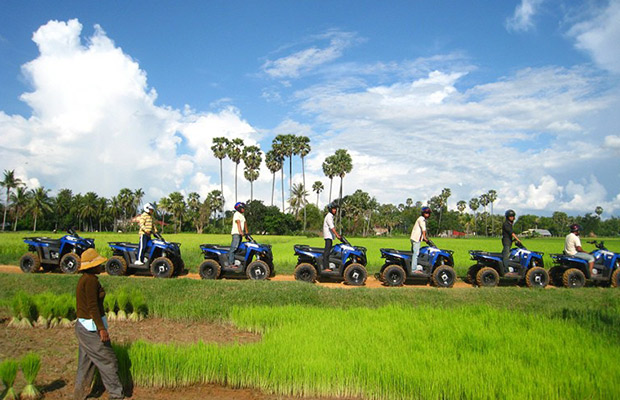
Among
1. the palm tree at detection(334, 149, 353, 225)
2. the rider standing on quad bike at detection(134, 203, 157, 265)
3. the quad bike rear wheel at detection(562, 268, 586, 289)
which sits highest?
the palm tree at detection(334, 149, 353, 225)

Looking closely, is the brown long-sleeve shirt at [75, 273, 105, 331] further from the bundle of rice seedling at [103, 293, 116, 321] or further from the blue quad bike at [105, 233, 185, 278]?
the blue quad bike at [105, 233, 185, 278]

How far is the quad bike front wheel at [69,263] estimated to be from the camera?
38.4 ft

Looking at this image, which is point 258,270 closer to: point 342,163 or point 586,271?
point 586,271

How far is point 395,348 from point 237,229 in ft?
21.0

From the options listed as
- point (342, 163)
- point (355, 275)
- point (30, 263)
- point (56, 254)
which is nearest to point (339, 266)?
point (355, 275)

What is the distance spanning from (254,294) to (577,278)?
8.50m

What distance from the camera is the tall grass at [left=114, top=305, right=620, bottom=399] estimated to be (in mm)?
4039

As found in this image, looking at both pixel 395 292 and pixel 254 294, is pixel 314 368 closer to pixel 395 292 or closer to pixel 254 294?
pixel 254 294

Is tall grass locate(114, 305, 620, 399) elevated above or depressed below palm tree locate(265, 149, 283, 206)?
below

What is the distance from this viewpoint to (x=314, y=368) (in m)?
4.43

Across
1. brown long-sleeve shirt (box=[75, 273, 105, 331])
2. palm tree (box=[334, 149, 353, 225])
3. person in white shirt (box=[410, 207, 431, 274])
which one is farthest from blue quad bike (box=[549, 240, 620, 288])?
palm tree (box=[334, 149, 353, 225])

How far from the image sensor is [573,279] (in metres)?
10.9

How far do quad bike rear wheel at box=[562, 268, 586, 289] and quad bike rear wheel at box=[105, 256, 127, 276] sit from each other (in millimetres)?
11757

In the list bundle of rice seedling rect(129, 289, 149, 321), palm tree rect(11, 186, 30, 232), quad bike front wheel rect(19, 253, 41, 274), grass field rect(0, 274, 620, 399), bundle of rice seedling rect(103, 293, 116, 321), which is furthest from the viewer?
palm tree rect(11, 186, 30, 232)
